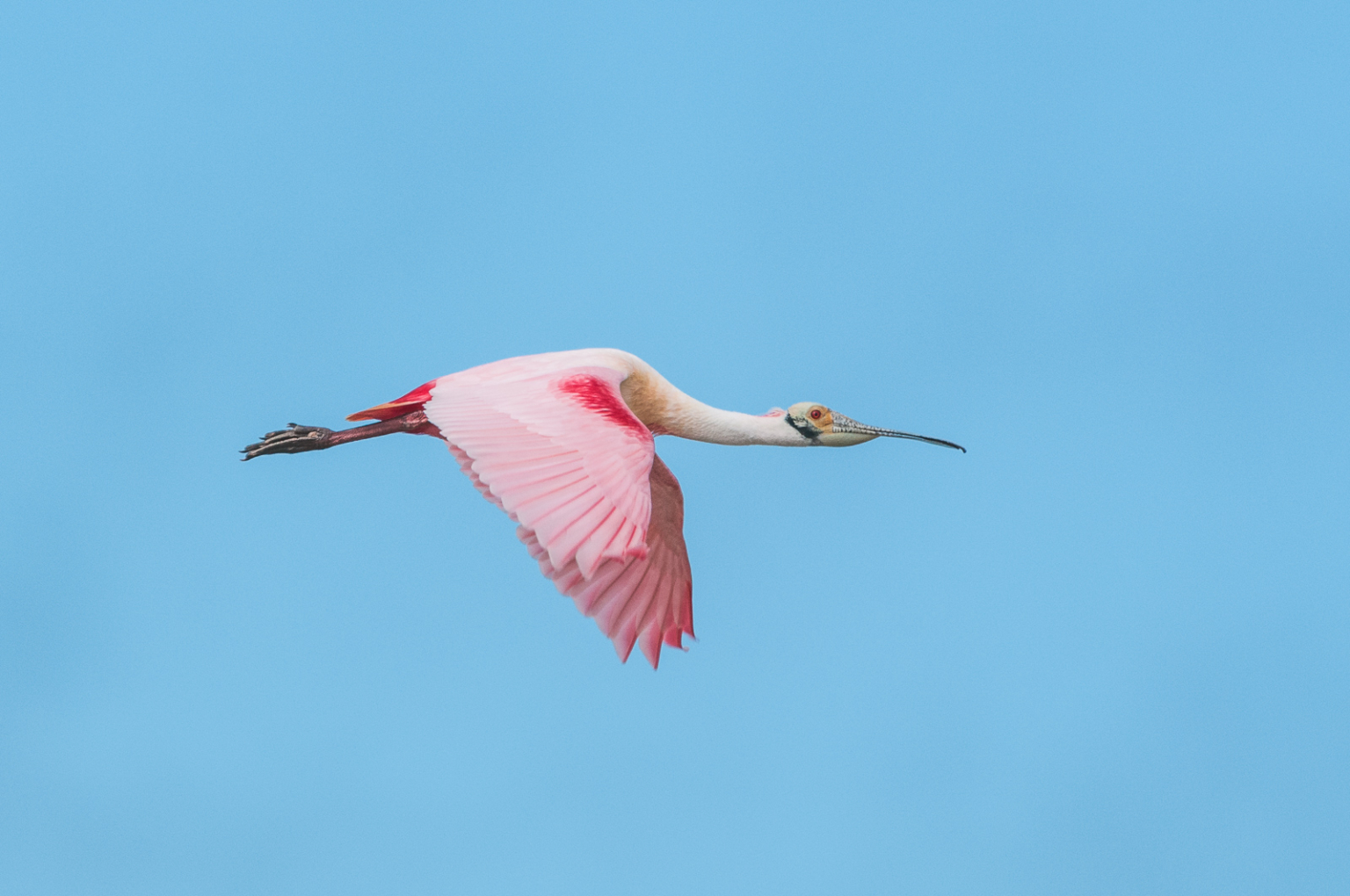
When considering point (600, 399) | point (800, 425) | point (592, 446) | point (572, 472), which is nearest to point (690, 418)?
point (800, 425)

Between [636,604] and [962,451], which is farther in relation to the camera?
[962,451]

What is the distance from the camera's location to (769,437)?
12.4m

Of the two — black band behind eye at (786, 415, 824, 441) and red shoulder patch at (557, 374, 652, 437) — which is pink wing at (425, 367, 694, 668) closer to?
red shoulder patch at (557, 374, 652, 437)

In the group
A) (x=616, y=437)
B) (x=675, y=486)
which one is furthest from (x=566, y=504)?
(x=675, y=486)

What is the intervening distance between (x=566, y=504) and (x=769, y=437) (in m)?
3.57

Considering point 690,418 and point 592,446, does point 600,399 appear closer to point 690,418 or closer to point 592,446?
point 592,446

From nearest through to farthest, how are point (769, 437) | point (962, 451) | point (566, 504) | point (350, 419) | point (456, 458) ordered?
1. point (566, 504)
2. point (456, 458)
3. point (350, 419)
4. point (769, 437)
5. point (962, 451)

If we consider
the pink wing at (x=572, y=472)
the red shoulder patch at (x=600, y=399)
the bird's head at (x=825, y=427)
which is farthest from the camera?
the bird's head at (x=825, y=427)

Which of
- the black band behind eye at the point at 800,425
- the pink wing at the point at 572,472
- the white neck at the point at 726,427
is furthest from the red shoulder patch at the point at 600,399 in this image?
the black band behind eye at the point at 800,425

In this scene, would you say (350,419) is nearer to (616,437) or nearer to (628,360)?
(628,360)

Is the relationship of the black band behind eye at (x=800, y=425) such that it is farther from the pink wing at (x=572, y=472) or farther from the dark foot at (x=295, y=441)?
the dark foot at (x=295, y=441)

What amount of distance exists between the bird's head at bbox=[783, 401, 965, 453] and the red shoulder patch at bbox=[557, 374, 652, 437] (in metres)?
2.25

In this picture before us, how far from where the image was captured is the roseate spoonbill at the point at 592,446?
902cm

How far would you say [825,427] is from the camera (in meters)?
12.5
